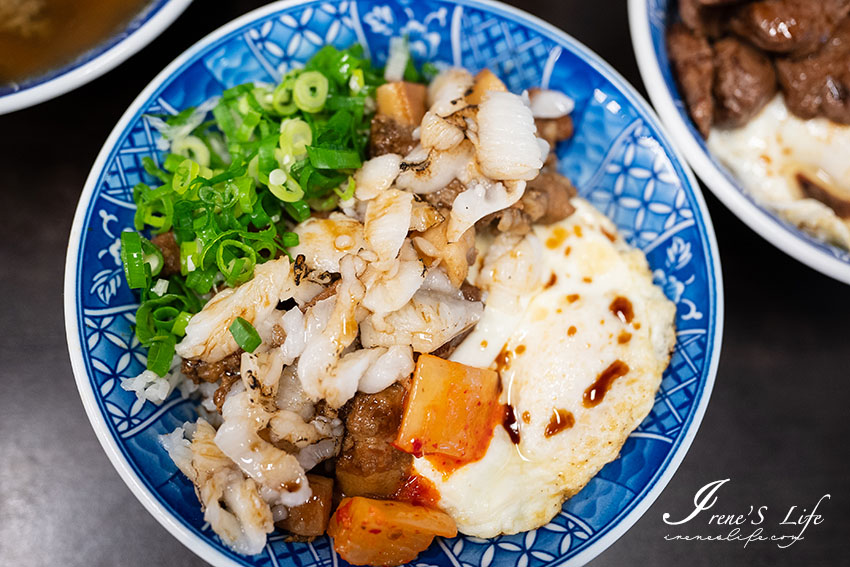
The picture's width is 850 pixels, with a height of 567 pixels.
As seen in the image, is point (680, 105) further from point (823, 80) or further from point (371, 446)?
point (371, 446)

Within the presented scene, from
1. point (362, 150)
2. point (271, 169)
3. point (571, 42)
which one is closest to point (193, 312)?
point (271, 169)

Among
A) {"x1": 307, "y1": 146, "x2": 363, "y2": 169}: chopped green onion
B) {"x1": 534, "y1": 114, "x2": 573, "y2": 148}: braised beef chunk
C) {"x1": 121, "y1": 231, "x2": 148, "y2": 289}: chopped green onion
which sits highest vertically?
{"x1": 307, "y1": 146, "x2": 363, "y2": 169}: chopped green onion

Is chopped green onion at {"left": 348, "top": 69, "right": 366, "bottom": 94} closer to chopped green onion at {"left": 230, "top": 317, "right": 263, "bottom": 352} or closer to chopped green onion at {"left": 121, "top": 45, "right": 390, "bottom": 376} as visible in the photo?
chopped green onion at {"left": 121, "top": 45, "right": 390, "bottom": 376}

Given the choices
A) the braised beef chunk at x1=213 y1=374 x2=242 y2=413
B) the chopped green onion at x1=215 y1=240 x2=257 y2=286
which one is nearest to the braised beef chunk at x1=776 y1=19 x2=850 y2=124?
the chopped green onion at x1=215 y1=240 x2=257 y2=286

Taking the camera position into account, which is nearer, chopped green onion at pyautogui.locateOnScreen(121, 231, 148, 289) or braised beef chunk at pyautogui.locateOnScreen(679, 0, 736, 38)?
chopped green onion at pyautogui.locateOnScreen(121, 231, 148, 289)

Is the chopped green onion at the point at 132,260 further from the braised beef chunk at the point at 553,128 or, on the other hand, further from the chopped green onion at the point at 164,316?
the braised beef chunk at the point at 553,128

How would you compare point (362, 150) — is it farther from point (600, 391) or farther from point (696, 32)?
point (696, 32)
